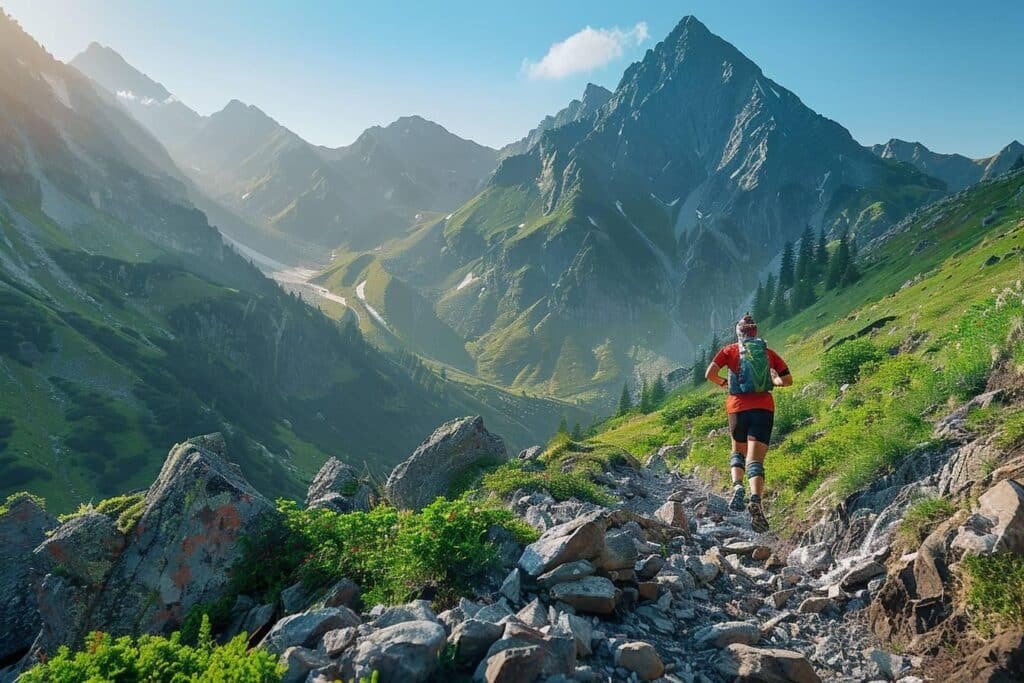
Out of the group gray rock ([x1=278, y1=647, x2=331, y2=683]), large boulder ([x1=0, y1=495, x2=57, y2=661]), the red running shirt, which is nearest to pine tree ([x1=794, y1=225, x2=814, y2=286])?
the red running shirt

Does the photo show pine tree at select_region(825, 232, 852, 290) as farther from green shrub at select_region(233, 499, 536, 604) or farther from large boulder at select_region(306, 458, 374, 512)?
green shrub at select_region(233, 499, 536, 604)

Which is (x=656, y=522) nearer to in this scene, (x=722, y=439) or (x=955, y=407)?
(x=955, y=407)

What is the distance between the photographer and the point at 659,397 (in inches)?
4237

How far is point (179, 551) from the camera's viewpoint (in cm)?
1086

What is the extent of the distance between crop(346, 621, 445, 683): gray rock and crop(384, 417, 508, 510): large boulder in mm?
12625

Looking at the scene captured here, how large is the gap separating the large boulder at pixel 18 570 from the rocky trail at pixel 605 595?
1.79 metres

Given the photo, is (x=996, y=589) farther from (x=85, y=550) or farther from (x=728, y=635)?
(x=85, y=550)

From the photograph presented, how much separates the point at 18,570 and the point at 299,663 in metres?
17.2

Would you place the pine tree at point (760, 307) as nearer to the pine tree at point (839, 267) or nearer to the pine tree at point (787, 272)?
the pine tree at point (787, 272)

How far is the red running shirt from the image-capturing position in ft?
44.3

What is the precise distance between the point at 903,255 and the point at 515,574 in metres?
109

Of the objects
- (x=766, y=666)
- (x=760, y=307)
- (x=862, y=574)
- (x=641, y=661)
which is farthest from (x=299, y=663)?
(x=760, y=307)

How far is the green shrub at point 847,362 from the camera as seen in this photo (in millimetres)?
20984

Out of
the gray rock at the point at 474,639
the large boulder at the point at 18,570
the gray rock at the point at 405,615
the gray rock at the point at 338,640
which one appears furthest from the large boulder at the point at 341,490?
the gray rock at the point at 474,639
